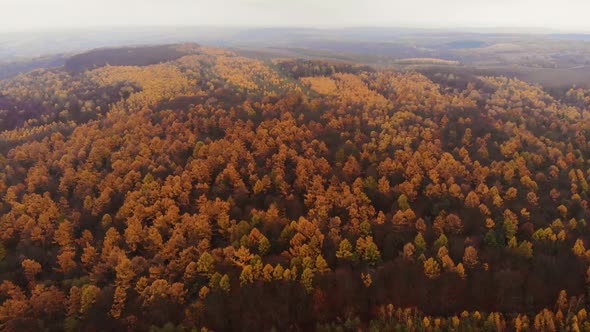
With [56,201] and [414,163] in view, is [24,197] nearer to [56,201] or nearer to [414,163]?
[56,201]

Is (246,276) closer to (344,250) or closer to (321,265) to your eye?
(321,265)

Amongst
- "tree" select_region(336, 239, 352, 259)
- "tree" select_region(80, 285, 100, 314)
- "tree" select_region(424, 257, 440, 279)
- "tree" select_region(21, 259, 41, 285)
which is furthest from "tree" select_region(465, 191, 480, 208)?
"tree" select_region(21, 259, 41, 285)

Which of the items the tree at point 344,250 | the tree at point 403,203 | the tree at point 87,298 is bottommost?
the tree at point 87,298

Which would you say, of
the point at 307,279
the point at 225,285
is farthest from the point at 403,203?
the point at 225,285

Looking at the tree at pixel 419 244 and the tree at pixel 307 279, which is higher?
the tree at pixel 419 244

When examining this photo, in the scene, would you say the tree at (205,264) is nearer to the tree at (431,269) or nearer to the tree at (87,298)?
the tree at (87,298)

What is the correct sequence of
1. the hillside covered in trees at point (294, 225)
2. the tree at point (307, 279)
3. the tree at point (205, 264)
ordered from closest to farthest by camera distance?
1. the hillside covered in trees at point (294, 225)
2. the tree at point (307, 279)
3. the tree at point (205, 264)

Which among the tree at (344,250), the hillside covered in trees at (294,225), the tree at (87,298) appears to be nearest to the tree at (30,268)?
the hillside covered in trees at (294,225)

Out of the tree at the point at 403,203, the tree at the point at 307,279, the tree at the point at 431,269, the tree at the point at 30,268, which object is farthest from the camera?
the tree at the point at 403,203

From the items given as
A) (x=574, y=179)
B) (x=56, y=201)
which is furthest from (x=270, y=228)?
(x=574, y=179)
